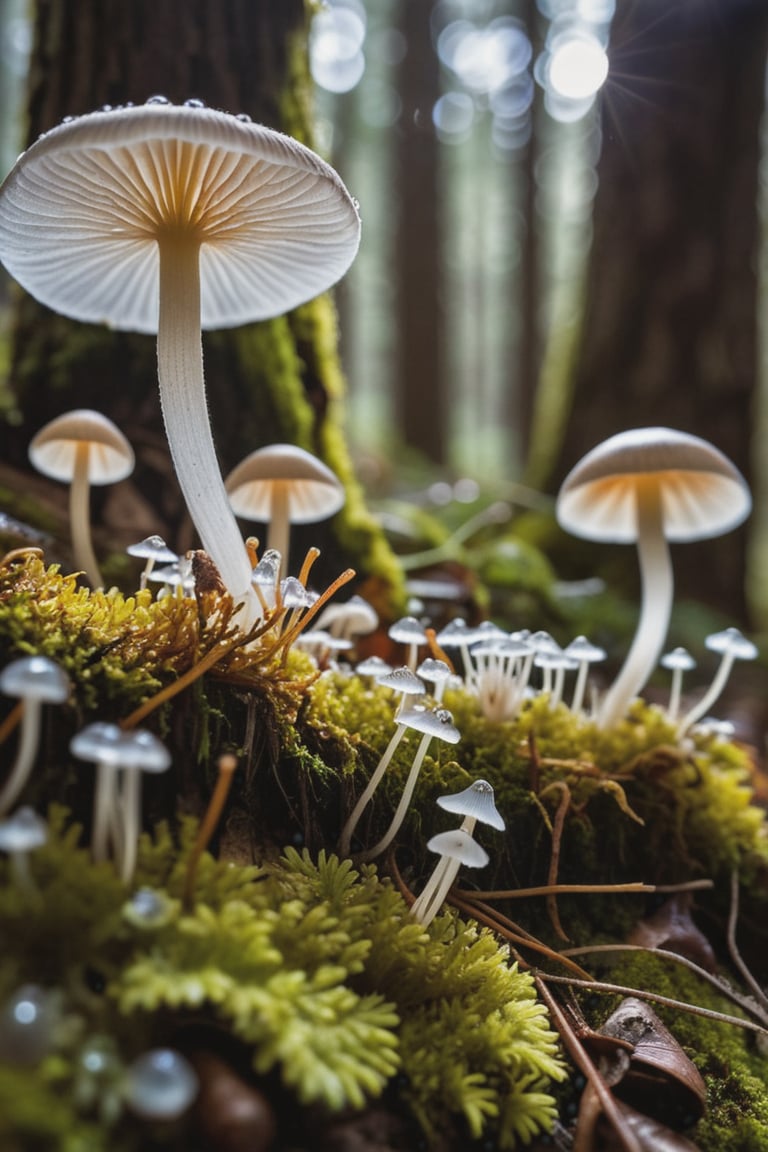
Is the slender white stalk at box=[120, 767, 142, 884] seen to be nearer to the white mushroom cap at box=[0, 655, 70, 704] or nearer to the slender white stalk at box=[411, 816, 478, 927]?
the white mushroom cap at box=[0, 655, 70, 704]

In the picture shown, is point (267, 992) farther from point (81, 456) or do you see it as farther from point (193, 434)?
point (81, 456)

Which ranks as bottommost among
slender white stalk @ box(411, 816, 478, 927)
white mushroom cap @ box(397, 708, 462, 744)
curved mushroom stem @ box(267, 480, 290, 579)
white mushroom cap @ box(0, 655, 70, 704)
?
slender white stalk @ box(411, 816, 478, 927)

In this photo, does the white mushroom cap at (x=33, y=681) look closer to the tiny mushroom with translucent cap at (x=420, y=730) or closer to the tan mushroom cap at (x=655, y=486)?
the tiny mushroom with translucent cap at (x=420, y=730)

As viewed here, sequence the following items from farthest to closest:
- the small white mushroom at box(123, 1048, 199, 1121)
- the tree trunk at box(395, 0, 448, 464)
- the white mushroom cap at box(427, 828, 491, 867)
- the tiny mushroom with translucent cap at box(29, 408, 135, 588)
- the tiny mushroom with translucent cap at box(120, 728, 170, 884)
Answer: the tree trunk at box(395, 0, 448, 464), the tiny mushroom with translucent cap at box(29, 408, 135, 588), the white mushroom cap at box(427, 828, 491, 867), the tiny mushroom with translucent cap at box(120, 728, 170, 884), the small white mushroom at box(123, 1048, 199, 1121)

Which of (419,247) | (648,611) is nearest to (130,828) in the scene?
(648,611)

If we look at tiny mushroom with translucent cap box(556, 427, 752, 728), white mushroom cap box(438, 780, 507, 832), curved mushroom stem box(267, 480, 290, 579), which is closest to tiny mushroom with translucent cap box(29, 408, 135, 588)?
curved mushroom stem box(267, 480, 290, 579)

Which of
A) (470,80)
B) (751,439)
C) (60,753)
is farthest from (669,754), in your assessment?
(470,80)
